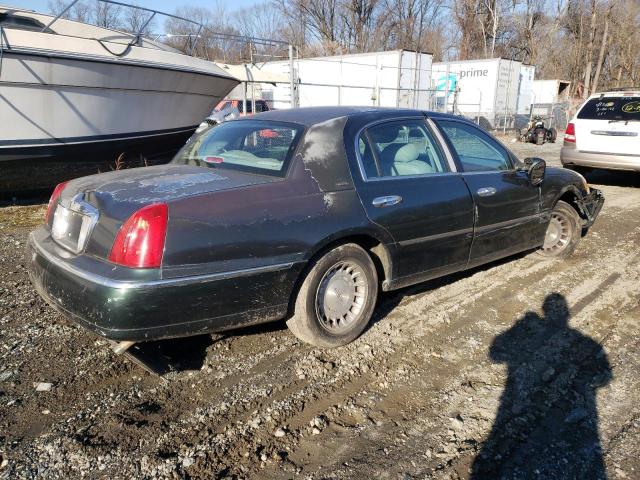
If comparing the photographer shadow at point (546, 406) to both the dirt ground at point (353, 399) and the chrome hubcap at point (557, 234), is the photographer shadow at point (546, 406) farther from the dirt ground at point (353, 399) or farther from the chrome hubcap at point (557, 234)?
the chrome hubcap at point (557, 234)

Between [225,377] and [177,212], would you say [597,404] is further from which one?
[177,212]

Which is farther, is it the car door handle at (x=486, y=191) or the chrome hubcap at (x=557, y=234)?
the chrome hubcap at (x=557, y=234)

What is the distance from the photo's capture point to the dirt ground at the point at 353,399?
7.73 feet

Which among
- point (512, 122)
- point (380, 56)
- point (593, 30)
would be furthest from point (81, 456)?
point (593, 30)

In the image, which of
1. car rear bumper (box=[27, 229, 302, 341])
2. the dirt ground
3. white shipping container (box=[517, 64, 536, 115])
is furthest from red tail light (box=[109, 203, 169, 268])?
white shipping container (box=[517, 64, 536, 115])

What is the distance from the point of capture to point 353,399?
2861 mm

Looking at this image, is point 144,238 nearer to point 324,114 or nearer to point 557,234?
point 324,114

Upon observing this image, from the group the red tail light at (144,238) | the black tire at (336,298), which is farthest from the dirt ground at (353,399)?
the red tail light at (144,238)

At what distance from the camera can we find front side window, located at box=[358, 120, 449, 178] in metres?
3.55

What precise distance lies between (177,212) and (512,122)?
83.3 ft

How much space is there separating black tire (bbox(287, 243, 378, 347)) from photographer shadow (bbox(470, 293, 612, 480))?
36.4 inches

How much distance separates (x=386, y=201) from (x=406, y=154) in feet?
1.87

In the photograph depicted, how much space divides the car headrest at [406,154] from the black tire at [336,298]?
2.67 feet

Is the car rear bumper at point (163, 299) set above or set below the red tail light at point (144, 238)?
below
